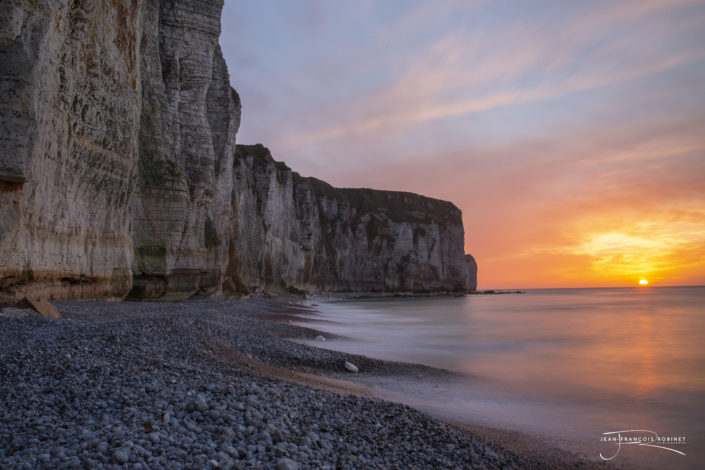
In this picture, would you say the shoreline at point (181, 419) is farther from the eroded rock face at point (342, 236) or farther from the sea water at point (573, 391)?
the eroded rock face at point (342, 236)

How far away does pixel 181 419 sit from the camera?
3.62 metres

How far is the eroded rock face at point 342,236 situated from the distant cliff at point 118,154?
658cm

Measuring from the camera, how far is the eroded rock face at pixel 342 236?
4222cm

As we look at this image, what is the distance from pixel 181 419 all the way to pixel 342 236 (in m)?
74.5

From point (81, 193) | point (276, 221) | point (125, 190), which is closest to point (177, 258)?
point (125, 190)

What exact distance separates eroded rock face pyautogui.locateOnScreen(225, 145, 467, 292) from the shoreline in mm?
30395

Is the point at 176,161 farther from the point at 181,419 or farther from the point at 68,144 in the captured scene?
the point at 181,419

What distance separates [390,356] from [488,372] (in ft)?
8.78

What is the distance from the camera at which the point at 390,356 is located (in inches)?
494

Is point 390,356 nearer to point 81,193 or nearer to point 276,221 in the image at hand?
point 81,193

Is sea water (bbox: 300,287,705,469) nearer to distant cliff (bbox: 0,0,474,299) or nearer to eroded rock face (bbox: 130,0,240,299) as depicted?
distant cliff (bbox: 0,0,474,299)
